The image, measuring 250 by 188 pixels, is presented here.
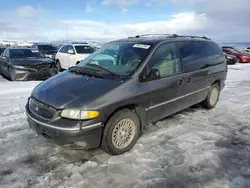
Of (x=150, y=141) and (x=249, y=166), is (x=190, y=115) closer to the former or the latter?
(x=150, y=141)

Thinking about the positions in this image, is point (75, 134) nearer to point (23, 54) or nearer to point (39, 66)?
point (39, 66)

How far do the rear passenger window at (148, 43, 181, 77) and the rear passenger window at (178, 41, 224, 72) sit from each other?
23 centimetres

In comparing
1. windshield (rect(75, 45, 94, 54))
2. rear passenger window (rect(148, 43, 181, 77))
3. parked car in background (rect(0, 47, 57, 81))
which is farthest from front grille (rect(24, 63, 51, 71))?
rear passenger window (rect(148, 43, 181, 77))

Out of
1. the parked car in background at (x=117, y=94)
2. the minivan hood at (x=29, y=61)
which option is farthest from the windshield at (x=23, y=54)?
the parked car in background at (x=117, y=94)

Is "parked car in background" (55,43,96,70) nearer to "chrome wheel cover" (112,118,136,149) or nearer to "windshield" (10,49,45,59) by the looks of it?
"windshield" (10,49,45,59)

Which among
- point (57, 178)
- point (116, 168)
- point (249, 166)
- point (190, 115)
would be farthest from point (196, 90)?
point (57, 178)

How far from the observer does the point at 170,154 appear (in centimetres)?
348

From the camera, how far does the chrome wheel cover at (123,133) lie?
11.1 ft

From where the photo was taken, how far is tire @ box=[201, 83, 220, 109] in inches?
220

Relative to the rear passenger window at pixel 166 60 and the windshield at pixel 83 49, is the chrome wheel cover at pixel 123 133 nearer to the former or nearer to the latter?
the rear passenger window at pixel 166 60

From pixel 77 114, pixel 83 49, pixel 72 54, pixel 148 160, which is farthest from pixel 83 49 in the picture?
pixel 148 160

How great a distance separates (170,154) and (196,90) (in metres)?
1.95

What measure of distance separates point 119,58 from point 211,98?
9.15 feet

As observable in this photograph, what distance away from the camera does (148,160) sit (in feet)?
10.8
